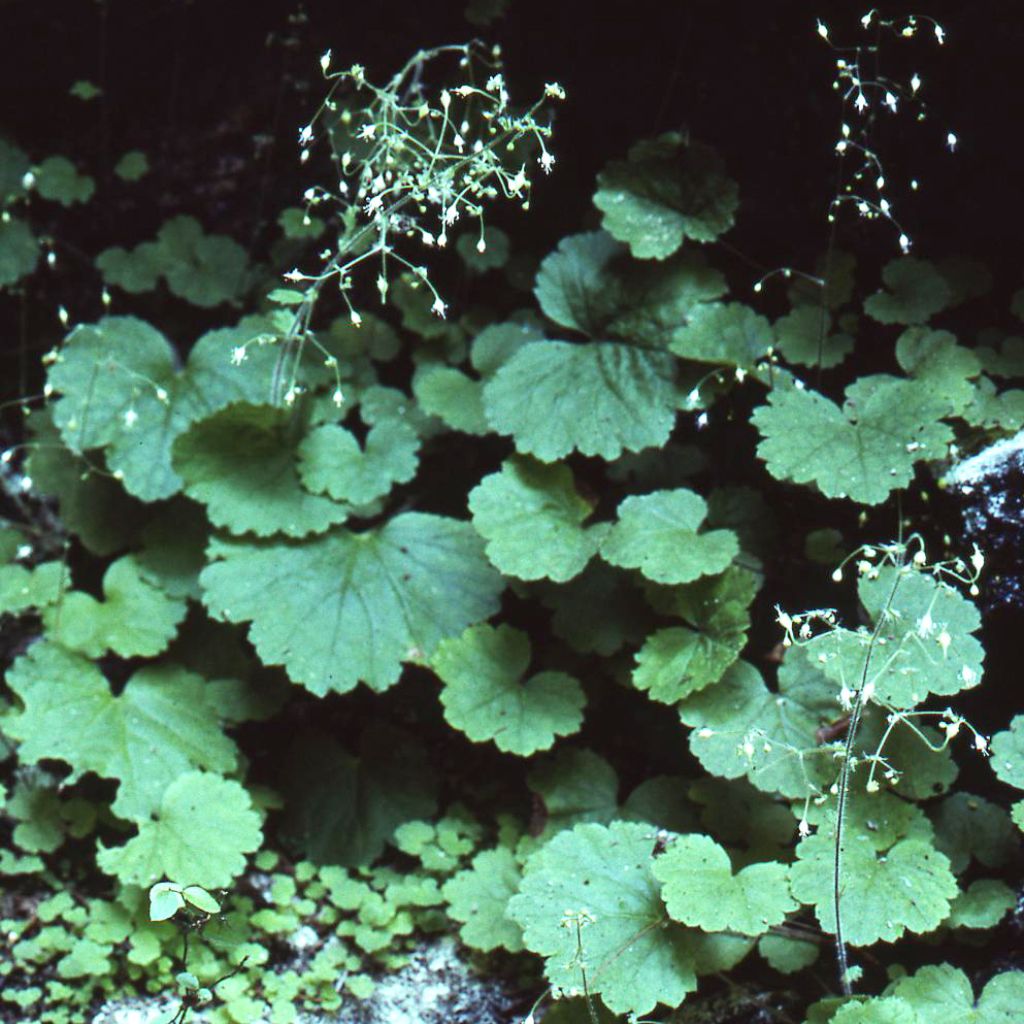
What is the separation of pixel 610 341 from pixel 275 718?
155cm

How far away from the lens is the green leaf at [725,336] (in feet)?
9.99

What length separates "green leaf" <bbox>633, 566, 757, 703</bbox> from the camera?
8.88 feet

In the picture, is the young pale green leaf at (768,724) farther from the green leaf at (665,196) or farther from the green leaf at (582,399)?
the green leaf at (665,196)

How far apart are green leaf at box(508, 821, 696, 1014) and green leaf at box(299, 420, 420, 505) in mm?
1113

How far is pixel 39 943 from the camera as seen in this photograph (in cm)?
280

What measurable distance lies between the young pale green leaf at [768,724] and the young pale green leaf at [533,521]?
48 centimetres

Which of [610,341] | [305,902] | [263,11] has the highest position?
[263,11]

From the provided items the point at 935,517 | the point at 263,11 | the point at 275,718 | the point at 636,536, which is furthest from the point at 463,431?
the point at 263,11

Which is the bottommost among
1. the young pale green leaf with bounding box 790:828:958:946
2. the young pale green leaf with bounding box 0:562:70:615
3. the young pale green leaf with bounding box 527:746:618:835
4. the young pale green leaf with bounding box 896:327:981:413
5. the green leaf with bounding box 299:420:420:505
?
the young pale green leaf with bounding box 527:746:618:835

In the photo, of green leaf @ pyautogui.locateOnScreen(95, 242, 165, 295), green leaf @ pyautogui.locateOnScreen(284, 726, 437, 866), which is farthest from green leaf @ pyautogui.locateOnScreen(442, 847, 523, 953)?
green leaf @ pyautogui.locateOnScreen(95, 242, 165, 295)

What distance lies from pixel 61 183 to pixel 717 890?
304 cm

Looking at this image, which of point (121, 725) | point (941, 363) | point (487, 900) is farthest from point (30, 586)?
point (941, 363)

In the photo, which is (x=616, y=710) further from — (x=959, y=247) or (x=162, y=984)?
(x=959, y=247)

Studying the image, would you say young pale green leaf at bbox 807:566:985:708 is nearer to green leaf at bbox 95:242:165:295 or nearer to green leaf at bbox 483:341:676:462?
green leaf at bbox 483:341:676:462
